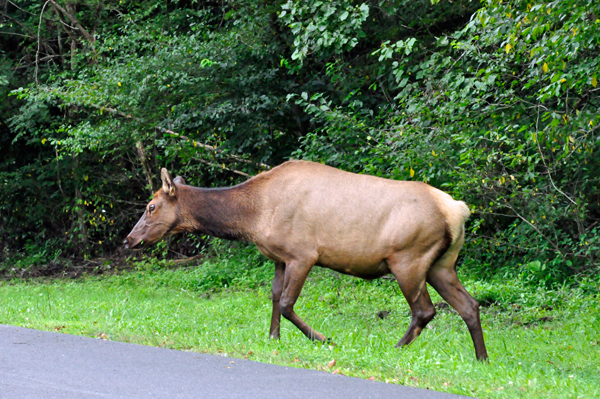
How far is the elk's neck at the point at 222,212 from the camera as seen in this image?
8164mm

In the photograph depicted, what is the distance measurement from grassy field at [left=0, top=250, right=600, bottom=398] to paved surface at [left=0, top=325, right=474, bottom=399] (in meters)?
0.35

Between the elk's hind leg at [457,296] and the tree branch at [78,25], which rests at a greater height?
the tree branch at [78,25]

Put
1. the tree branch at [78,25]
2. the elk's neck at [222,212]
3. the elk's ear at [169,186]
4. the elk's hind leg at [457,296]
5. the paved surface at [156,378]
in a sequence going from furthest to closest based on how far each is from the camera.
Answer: the tree branch at [78,25] < the elk's ear at [169,186] < the elk's neck at [222,212] < the elk's hind leg at [457,296] < the paved surface at [156,378]

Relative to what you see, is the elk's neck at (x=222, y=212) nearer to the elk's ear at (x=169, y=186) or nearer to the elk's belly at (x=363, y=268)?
the elk's ear at (x=169, y=186)

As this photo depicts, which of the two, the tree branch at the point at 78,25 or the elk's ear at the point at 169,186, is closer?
the elk's ear at the point at 169,186

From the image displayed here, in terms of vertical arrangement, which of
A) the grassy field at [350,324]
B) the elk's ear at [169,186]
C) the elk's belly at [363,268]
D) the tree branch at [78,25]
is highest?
the tree branch at [78,25]

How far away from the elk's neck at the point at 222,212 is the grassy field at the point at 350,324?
1158 mm

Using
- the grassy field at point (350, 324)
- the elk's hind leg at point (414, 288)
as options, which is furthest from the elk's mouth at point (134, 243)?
the elk's hind leg at point (414, 288)

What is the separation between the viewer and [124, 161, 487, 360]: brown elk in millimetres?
7312

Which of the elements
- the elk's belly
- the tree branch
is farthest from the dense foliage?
the elk's belly

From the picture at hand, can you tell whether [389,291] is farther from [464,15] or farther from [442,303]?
[464,15]

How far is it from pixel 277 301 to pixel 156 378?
2690mm

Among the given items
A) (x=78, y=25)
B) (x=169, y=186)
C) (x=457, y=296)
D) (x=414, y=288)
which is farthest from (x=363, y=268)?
(x=78, y=25)

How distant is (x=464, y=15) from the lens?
1386 centimetres
